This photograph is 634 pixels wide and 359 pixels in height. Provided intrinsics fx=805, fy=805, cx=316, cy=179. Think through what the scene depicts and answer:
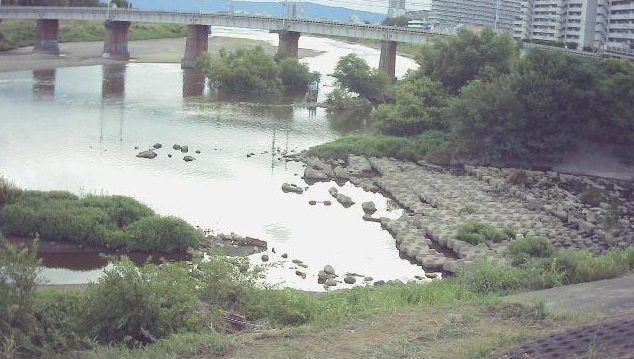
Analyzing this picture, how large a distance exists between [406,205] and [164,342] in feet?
55.1

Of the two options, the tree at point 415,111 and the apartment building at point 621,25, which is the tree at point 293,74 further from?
the apartment building at point 621,25

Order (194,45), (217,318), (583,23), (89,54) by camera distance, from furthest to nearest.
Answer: (89,54)
(194,45)
(583,23)
(217,318)

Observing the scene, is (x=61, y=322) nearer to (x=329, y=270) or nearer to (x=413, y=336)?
(x=413, y=336)

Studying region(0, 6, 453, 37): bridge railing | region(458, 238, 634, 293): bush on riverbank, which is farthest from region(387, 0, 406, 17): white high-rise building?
region(458, 238, 634, 293): bush on riverbank

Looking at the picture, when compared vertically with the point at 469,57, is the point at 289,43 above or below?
above

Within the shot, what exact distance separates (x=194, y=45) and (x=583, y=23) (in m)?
29.4

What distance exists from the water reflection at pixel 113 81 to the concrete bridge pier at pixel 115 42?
3.97m

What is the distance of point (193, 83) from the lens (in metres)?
51.7

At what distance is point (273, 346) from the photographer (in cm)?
738

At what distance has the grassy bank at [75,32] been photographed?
2576 inches

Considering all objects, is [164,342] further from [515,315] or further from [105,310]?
[515,315]

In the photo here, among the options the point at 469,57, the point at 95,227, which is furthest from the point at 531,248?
the point at 469,57

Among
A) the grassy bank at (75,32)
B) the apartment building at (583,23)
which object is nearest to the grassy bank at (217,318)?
the apartment building at (583,23)

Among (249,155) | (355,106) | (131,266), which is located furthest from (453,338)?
(355,106)
